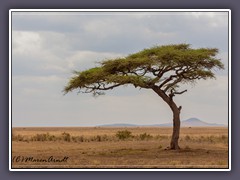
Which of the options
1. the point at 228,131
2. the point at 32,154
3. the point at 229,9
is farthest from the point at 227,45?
the point at 32,154

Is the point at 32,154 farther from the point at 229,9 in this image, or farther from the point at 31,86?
the point at 229,9

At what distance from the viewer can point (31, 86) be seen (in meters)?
21.0

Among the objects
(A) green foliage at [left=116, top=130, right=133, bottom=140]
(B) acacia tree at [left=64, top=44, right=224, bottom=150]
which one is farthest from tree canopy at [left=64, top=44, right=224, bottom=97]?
(A) green foliage at [left=116, top=130, right=133, bottom=140]

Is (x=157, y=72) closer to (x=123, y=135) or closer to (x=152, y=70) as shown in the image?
(x=152, y=70)

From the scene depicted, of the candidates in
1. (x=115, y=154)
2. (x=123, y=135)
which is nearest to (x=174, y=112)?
(x=115, y=154)

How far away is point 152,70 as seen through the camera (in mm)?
26094

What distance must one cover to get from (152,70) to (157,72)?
8.6 inches

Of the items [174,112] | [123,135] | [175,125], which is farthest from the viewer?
[123,135]

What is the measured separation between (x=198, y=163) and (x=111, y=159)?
350cm

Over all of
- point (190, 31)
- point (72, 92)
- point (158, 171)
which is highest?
point (190, 31)

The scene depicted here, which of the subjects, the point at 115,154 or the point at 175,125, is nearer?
the point at 115,154

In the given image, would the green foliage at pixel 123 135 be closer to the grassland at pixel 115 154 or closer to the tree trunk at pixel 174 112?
the grassland at pixel 115 154

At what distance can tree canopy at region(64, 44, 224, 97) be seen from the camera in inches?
977

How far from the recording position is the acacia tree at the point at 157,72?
24.9 metres
